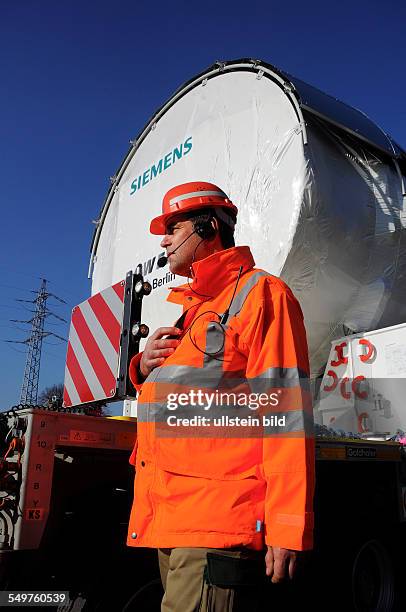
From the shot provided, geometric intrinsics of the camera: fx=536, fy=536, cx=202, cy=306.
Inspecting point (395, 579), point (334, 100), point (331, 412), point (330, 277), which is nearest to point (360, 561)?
point (395, 579)

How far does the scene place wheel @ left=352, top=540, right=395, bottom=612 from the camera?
11.0ft

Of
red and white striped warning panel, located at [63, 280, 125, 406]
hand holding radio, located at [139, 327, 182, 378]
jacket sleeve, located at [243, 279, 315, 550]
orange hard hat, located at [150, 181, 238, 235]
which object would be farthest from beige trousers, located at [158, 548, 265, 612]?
red and white striped warning panel, located at [63, 280, 125, 406]

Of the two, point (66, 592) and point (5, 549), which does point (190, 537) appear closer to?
point (5, 549)

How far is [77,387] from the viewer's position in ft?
11.5

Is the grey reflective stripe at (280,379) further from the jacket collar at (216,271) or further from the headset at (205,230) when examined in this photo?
the headset at (205,230)

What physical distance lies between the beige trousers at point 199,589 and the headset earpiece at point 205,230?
45.0 inches

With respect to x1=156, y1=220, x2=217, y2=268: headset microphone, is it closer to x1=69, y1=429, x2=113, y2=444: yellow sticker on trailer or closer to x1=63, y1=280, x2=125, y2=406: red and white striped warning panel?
x1=69, y1=429, x2=113, y2=444: yellow sticker on trailer

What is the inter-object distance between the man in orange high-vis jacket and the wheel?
2.16m

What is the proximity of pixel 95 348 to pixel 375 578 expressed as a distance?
2.33 m

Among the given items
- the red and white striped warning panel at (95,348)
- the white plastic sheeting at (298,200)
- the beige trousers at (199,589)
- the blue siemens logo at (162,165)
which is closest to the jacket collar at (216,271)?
the beige trousers at (199,589)

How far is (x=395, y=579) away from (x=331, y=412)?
3.68ft

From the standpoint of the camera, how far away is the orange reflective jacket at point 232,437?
147 centimetres

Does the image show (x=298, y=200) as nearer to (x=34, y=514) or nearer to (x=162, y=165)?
(x=162, y=165)

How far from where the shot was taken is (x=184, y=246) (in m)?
2.14
